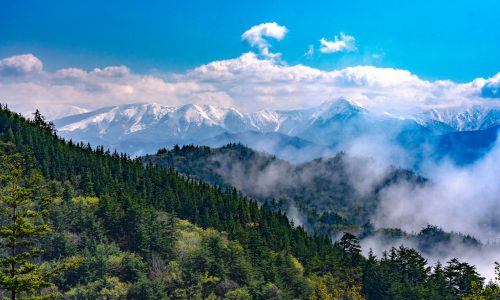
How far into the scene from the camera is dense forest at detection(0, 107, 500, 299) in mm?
Answer: 101562

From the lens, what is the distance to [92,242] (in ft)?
370

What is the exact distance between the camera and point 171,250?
11838cm

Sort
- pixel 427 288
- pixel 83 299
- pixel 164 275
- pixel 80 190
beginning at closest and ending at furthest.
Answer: pixel 83 299 < pixel 164 275 < pixel 427 288 < pixel 80 190

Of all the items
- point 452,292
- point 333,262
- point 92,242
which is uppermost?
point 92,242

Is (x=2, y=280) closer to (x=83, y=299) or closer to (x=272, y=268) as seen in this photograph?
(x=83, y=299)

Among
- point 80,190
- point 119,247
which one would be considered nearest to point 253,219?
point 80,190

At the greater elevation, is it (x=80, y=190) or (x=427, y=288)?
(x=80, y=190)

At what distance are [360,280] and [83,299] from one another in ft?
288

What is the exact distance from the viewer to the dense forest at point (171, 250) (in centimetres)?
10156

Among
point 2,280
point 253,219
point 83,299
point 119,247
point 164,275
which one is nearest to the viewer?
point 2,280

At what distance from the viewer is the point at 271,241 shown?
16812 cm

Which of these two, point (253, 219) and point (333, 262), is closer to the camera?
point (333, 262)

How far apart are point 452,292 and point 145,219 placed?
95735mm

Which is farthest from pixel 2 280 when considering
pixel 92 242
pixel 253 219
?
pixel 253 219
